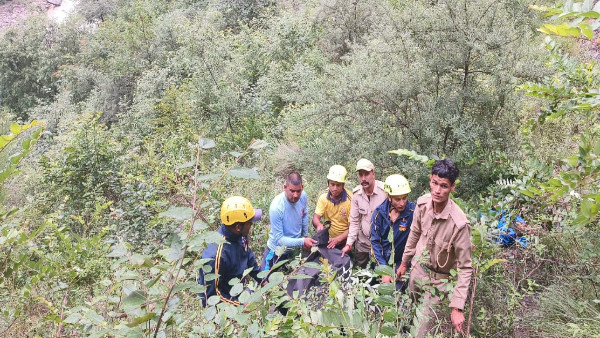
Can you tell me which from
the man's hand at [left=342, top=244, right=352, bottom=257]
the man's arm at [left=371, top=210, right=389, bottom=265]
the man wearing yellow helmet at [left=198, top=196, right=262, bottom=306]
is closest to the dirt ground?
the man's hand at [left=342, top=244, right=352, bottom=257]

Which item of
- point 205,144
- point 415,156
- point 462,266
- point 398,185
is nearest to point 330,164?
point 398,185

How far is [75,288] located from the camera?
445 cm

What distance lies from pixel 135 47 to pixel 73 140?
10.7m

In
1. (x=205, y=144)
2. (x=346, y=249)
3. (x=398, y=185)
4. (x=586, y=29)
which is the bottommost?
(x=346, y=249)

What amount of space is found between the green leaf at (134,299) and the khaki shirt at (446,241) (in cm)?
199

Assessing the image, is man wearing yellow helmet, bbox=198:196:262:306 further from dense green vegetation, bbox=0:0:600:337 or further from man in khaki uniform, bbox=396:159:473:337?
man in khaki uniform, bbox=396:159:473:337

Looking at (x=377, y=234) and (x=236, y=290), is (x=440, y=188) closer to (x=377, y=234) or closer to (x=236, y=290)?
(x=377, y=234)

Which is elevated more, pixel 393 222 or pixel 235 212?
pixel 235 212

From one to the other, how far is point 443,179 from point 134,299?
7.62 feet

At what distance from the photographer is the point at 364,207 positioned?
412 cm

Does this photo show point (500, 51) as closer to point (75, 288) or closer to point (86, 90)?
point (75, 288)

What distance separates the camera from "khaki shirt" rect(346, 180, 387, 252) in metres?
4.12

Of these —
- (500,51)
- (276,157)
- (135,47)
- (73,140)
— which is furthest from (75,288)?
(135,47)

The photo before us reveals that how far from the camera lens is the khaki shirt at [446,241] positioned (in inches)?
108
